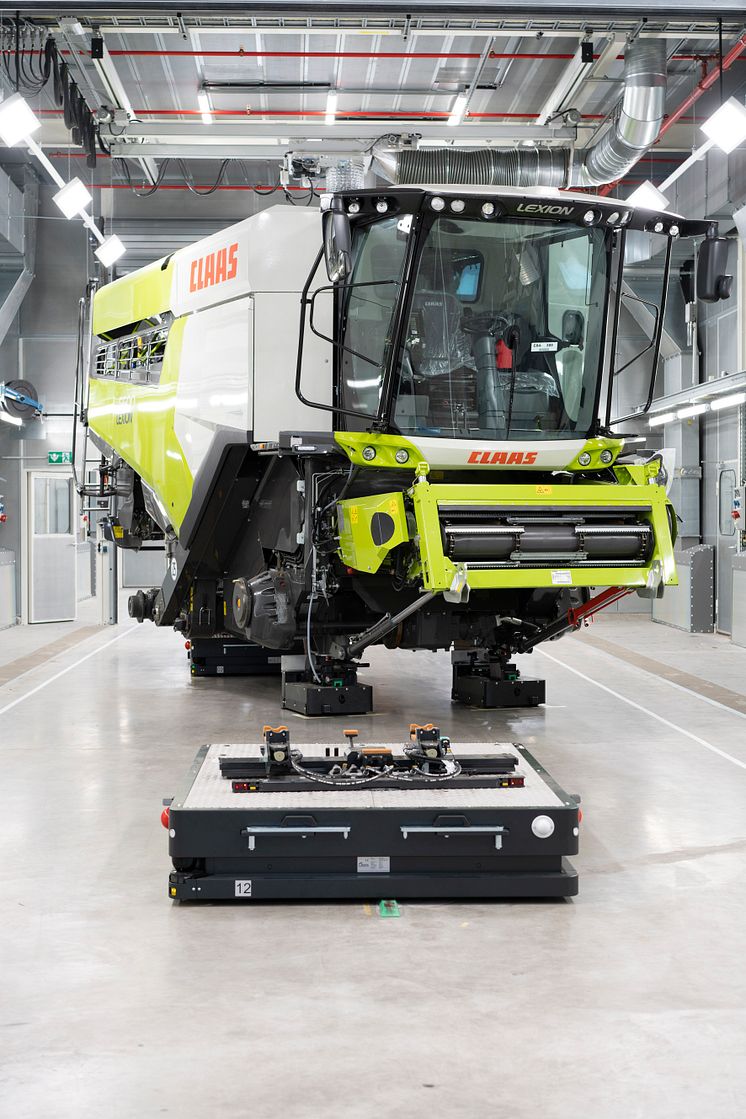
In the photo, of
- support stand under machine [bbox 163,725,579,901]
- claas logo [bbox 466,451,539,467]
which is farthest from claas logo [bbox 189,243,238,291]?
support stand under machine [bbox 163,725,579,901]

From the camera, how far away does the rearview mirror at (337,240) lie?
20.0 feet

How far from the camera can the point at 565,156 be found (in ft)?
33.2

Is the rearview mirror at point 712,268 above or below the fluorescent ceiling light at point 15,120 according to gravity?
below

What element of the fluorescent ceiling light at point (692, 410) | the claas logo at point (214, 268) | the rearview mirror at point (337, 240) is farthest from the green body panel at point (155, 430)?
the fluorescent ceiling light at point (692, 410)

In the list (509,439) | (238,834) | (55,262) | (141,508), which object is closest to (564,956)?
(238,834)

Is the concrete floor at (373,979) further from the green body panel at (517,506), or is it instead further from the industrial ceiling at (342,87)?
the industrial ceiling at (342,87)

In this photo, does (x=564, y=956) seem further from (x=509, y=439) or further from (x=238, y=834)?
(x=509, y=439)

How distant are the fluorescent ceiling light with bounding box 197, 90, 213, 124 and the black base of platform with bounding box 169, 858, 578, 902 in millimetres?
8684

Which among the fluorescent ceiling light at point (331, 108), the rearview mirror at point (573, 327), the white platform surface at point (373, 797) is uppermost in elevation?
the fluorescent ceiling light at point (331, 108)

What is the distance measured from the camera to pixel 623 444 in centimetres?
765

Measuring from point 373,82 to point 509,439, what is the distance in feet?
17.6

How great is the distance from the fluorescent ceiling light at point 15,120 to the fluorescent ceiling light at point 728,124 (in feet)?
16.6

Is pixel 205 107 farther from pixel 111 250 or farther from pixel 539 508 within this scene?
pixel 539 508

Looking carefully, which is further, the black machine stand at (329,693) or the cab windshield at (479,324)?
the black machine stand at (329,693)
